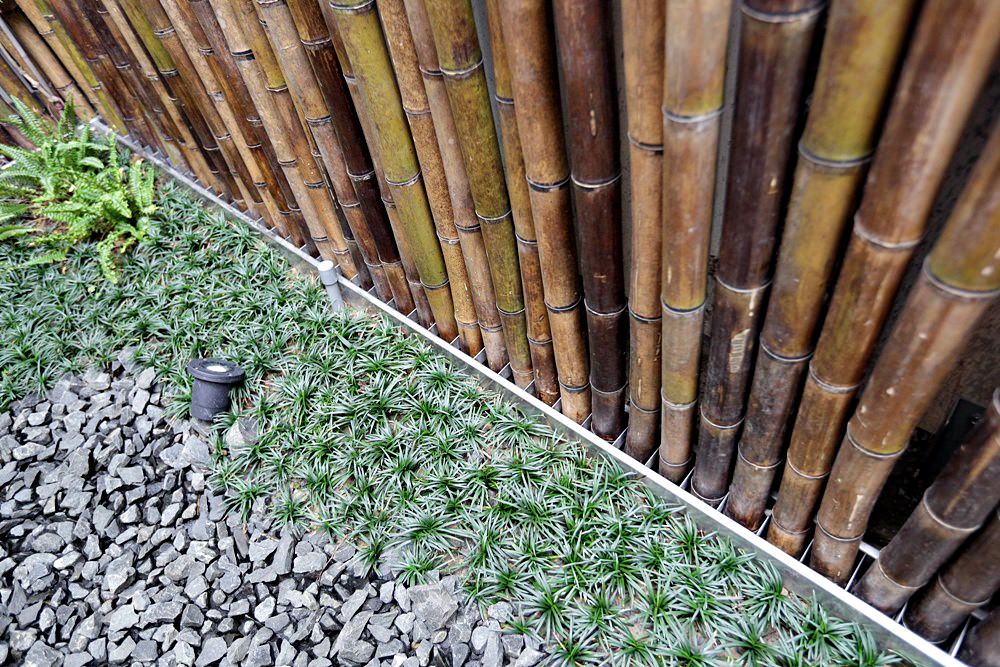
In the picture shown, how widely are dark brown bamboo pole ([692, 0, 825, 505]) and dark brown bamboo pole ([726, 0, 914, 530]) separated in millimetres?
48

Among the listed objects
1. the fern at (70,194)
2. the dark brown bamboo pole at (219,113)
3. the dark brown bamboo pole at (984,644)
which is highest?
the dark brown bamboo pole at (219,113)

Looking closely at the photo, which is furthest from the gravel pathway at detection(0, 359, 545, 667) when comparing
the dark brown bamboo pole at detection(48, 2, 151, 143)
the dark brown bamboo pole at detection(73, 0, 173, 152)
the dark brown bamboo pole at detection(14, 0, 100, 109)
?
the dark brown bamboo pole at detection(14, 0, 100, 109)

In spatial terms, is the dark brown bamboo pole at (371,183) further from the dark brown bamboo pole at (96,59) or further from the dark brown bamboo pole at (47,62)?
the dark brown bamboo pole at (47,62)

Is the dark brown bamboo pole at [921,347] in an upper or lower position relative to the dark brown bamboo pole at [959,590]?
upper

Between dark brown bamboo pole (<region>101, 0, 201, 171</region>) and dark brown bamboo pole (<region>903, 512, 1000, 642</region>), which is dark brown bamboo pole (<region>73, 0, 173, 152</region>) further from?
dark brown bamboo pole (<region>903, 512, 1000, 642</region>)

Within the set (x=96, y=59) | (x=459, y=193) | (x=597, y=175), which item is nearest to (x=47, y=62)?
(x=96, y=59)

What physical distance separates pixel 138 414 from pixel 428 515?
5.56 ft

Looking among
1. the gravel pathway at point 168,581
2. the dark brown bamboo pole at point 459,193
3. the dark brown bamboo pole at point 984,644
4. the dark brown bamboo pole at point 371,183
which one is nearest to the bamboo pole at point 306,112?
the dark brown bamboo pole at point 371,183

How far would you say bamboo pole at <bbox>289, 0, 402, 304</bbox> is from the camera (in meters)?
2.29

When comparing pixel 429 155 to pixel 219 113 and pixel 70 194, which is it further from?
pixel 70 194

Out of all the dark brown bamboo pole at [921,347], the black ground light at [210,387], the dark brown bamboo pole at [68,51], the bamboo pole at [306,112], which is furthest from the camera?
the dark brown bamboo pole at [68,51]

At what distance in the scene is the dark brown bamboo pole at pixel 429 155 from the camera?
2.01 meters

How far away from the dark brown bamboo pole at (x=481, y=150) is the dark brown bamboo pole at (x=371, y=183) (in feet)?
1.57

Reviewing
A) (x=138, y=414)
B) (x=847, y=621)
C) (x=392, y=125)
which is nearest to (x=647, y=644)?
(x=847, y=621)
